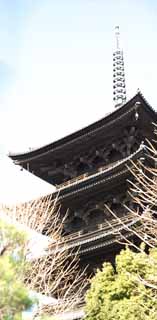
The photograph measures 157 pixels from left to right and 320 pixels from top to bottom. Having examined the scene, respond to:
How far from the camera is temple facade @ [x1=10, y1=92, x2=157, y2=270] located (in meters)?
20.3

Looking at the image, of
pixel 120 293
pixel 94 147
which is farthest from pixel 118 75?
pixel 120 293

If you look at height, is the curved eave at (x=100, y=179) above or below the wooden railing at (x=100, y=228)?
above

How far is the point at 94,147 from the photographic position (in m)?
22.9

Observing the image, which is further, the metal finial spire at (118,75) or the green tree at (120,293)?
the metal finial spire at (118,75)

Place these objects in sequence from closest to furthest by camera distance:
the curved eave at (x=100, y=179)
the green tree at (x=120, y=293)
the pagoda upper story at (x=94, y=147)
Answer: the green tree at (x=120, y=293) < the curved eave at (x=100, y=179) < the pagoda upper story at (x=94, y=147)

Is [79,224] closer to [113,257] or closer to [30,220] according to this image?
[113,257]

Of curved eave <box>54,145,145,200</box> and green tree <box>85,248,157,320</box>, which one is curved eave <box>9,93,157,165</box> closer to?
curved eave <box>54,145,145,200</box>

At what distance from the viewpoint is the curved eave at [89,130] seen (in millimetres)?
20453

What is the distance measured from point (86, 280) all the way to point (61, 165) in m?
5.18

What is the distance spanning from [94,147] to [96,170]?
925 mm

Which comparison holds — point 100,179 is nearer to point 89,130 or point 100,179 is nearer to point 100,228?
point 100,228

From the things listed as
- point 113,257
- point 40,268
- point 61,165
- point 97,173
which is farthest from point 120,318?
point 61,165

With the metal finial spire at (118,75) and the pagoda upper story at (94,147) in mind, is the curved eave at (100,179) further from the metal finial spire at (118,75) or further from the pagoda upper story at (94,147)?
the metal finial spire at (118,75)

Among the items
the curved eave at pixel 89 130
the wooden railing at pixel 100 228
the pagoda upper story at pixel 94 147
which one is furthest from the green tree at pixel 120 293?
the pagoda upper story at pixel 94 147
